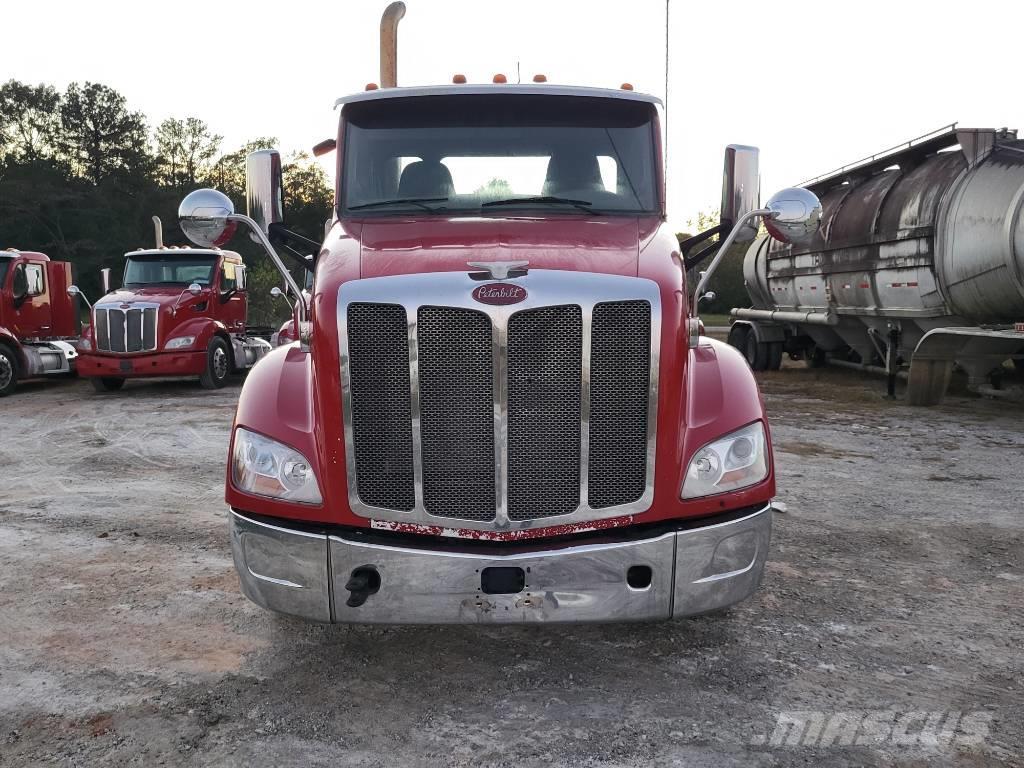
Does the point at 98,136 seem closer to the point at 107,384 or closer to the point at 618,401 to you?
the point at 107,384

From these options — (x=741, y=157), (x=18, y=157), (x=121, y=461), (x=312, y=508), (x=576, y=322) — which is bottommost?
(x=121, y=461)

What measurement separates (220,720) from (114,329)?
37.1ft

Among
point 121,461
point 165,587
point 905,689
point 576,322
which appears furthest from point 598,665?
point 121,461

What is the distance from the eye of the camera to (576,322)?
3.15m

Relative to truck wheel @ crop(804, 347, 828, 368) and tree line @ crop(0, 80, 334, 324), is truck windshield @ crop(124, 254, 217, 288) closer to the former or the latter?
truck wheel @ crop(804, 347, 828, 368)

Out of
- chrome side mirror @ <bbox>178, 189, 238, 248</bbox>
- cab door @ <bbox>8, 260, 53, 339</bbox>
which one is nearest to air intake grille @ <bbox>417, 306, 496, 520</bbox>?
chrome side mirror @ <bbox>178, 189, 238, 248</bbox>

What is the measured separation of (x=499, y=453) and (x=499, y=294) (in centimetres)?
57

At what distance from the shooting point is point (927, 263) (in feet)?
36.2

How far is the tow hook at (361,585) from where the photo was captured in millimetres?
3141

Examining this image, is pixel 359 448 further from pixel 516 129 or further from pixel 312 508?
pixel 516 129

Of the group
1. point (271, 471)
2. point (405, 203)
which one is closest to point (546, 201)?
point (405, 203)

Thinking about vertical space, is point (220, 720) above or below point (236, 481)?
below

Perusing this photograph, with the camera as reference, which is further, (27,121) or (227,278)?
(27,121)

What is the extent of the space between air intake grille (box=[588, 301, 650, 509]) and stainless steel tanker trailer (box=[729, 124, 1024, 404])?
319 inches
